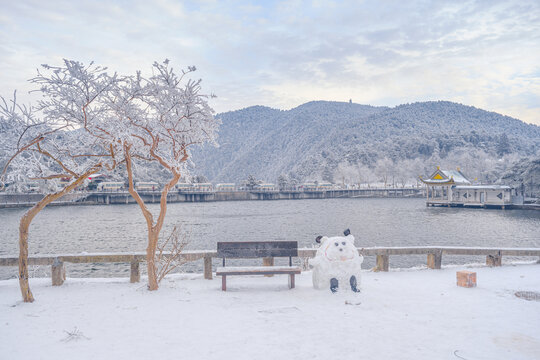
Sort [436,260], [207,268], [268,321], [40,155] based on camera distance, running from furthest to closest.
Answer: [436,260] < [207,268] < [40,155] < [268,321]

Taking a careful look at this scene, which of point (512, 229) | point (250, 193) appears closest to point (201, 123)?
point (512, 229)

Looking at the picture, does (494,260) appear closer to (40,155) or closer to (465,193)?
(40,155)

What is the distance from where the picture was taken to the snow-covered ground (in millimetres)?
4789

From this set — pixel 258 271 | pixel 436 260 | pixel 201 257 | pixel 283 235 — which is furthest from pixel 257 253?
pixel 283 235

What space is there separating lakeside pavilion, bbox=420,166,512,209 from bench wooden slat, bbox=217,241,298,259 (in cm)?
5874

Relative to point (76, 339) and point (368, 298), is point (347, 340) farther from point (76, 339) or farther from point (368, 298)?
point (76, 339)

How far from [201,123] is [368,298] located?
486 cm

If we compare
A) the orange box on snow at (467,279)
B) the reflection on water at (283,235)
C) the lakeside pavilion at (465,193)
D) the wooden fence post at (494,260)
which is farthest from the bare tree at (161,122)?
the lakeside pavilion at (465,193)

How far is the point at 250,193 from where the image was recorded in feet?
348

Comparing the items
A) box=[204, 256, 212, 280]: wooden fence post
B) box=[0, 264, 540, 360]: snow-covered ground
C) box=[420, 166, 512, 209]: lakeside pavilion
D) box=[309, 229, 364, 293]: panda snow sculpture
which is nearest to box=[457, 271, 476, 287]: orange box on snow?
box=[0, 264, 540, 360]: snow-covered ground

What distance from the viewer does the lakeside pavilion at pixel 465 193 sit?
191 feet

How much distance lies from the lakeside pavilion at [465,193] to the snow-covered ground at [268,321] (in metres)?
58.1

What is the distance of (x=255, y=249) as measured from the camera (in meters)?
7.91

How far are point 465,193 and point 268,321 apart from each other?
65808mm
